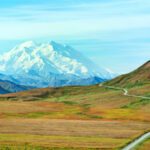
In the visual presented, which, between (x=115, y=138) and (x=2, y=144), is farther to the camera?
(x=115, y=138)

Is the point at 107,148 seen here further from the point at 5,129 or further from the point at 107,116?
the point at 107,116

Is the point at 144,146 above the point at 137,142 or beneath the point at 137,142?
above

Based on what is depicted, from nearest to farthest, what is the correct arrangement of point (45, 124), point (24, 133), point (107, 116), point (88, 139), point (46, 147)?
point (46, 147), point (88, 139), point (24, 133), point (45, 124), point (107, 116)

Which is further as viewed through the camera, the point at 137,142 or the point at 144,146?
the point at 137,142

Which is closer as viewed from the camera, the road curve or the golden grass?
the golden grass

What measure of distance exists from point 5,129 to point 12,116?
140 ft

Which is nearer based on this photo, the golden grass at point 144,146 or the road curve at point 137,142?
the golden grass at point 144,146

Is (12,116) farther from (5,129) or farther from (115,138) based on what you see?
(115,138)

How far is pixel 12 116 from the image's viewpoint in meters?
167

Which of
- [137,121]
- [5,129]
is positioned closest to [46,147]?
[5,129]

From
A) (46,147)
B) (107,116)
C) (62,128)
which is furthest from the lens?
(107,116)

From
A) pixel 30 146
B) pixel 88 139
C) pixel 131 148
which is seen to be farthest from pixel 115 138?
pixel 30 146

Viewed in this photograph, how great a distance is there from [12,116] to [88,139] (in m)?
61.9

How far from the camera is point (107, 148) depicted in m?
95.2
